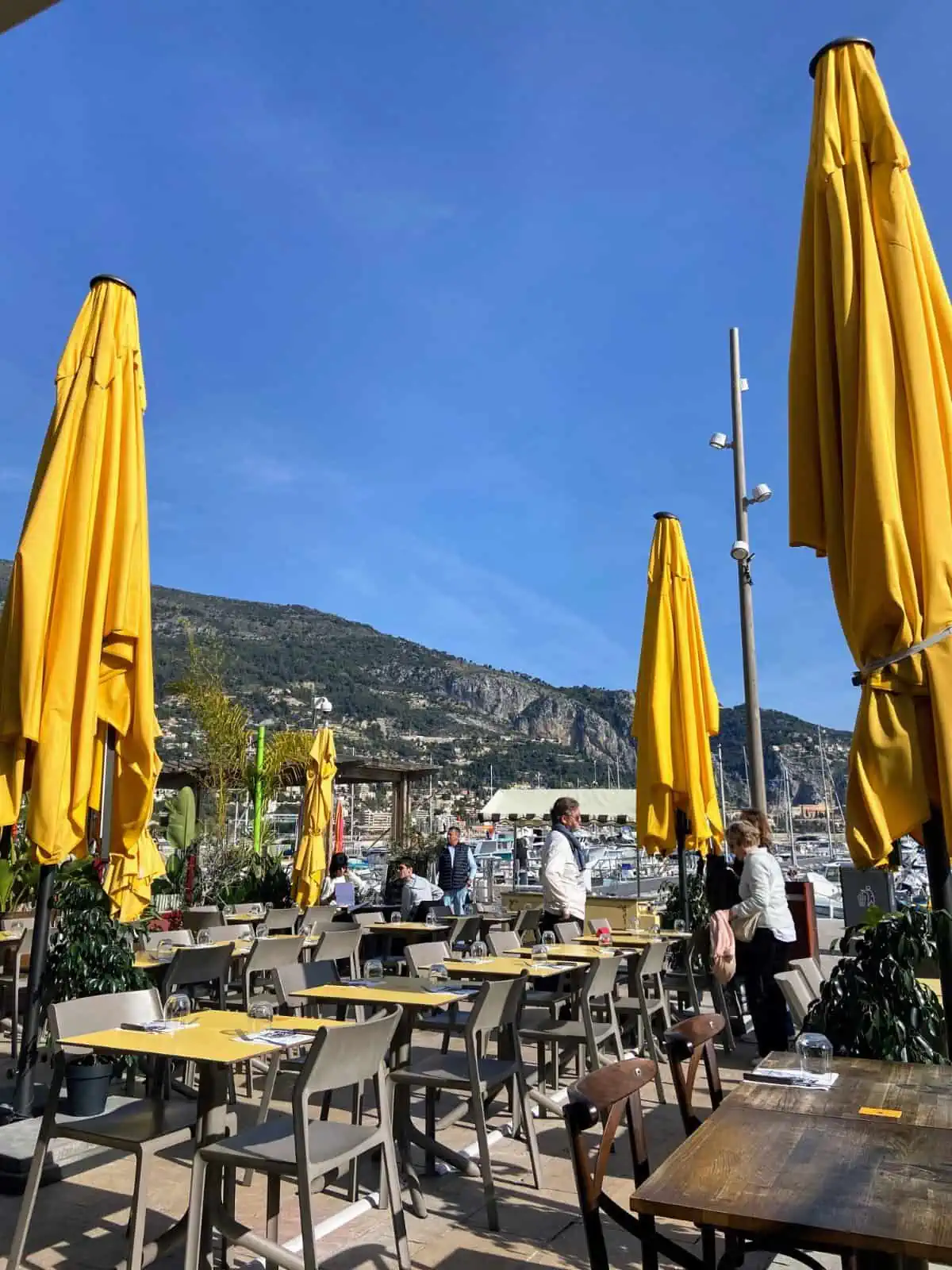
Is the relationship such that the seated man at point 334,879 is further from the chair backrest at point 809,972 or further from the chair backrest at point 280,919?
the chair backrest at point 809,972

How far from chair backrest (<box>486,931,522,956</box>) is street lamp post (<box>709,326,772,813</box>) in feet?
11.2

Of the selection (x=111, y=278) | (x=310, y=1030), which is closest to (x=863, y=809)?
(x=310, y=1030)

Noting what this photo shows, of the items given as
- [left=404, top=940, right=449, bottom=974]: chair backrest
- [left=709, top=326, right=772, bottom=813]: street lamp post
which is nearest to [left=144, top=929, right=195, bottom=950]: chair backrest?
[left=404, top=940, right=449, bottom=974]: chair backrest

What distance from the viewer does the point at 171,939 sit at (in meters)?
6.61

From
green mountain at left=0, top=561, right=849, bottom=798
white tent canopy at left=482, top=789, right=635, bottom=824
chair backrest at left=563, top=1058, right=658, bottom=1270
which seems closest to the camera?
chair backrest at left=563, top=1058, right=658, bottom=1270

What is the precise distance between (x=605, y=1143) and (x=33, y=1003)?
3126 millimetres

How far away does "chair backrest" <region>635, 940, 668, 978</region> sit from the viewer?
6043 millimetres

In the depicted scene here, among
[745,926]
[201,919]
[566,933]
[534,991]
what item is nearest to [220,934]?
[201,919]

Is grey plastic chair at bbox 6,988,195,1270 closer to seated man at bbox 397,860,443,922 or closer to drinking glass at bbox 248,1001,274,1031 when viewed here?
drinking glass at bbox 248,1001,274,1031

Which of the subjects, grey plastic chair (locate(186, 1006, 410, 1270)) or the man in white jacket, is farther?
the man in white jacket

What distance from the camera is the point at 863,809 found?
111 inches

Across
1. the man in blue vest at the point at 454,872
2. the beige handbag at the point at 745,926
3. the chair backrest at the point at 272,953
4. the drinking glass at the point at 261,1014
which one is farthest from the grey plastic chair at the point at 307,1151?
the man in blue vest at the point at 454,872

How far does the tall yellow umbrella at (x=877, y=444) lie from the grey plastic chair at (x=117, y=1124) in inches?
101

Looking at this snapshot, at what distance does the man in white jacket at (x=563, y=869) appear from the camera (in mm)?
7703
